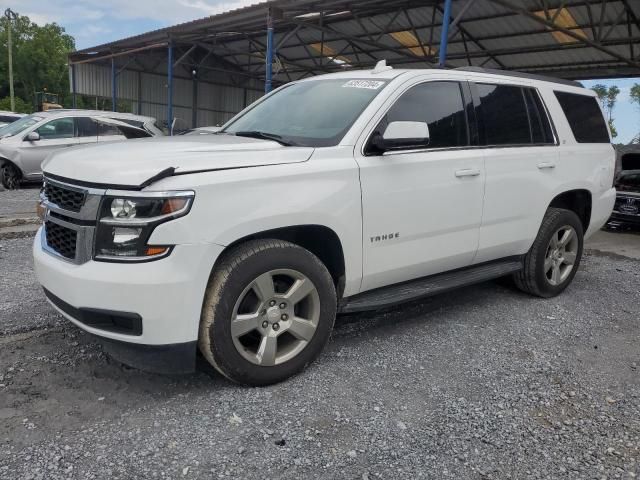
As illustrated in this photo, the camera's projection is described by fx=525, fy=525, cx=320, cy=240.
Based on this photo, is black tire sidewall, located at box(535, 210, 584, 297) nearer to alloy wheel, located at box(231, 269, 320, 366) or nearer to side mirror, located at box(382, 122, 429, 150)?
side mirror, located at box(382, 122, 429, 150)

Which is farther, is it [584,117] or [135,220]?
[584,117]

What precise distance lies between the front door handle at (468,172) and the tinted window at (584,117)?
1581 mm

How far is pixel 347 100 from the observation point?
3.60 metres

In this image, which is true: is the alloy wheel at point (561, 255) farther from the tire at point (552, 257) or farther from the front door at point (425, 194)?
the front door at point (425, 194)

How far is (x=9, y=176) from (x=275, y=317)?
9842mm

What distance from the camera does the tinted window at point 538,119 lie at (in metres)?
4.52

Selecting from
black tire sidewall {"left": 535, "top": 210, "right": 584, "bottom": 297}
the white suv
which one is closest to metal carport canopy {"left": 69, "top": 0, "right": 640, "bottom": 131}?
black tire sidewall {"left": 535, "top": 210, "right": 584, "bottom": 297}

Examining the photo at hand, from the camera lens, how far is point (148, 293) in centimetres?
252

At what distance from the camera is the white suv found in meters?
2.57

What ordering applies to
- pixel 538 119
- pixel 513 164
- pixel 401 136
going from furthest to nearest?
1. pixel 538 119
2. pixel 513 164
3. pixel 401 136

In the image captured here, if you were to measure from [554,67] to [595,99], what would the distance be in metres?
14.8

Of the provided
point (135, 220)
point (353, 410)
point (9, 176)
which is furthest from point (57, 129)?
point (353, 410)

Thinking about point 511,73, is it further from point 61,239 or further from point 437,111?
point 61,239

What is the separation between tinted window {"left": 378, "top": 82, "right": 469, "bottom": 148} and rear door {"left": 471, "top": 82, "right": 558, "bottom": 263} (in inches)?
8.7
